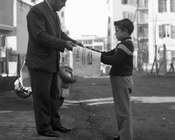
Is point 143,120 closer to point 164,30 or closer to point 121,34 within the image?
point 121,34

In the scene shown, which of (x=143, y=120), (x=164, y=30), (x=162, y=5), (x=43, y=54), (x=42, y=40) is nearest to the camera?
(x=42, y=40)

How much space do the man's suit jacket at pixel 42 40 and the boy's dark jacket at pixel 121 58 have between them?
54 cm

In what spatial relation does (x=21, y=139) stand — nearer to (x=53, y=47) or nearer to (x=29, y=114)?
(x=53, y=47)

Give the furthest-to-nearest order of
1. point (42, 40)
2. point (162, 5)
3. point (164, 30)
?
point (164, 30) → point (162, 5) → point (42, 40)

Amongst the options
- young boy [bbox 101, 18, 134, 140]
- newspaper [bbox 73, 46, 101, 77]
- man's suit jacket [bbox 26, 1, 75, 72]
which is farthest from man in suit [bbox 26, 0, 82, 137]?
young boy [bbox 101, 18, 134, 140]

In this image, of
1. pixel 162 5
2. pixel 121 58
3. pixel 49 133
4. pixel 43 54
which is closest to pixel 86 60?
pixel 121 58

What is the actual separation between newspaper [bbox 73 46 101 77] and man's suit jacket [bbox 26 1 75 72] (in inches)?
7.6

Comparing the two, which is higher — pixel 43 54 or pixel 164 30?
pixel 164 30

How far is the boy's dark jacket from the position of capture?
4168 mm

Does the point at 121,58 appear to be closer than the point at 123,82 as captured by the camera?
Yes

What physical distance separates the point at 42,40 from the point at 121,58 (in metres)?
0.91

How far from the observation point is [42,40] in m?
4.16

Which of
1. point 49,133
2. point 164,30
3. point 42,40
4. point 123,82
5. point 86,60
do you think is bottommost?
point 49,133

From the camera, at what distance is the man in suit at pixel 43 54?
4.19m
